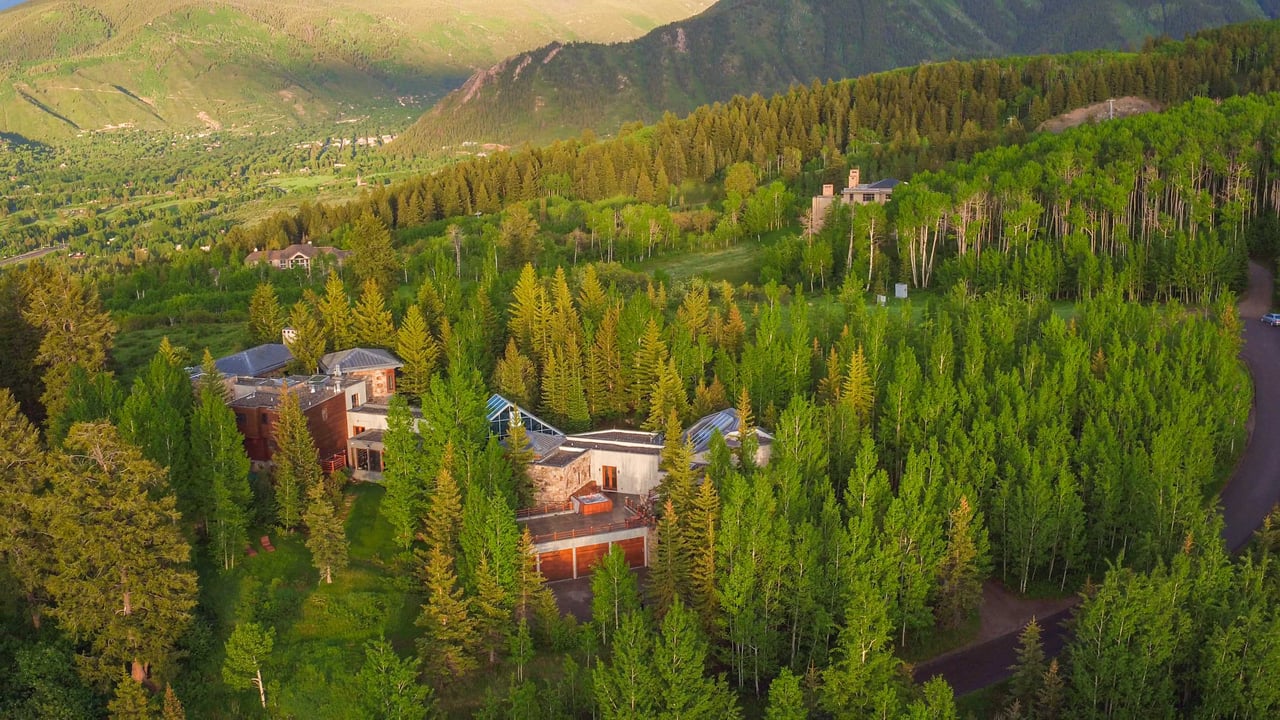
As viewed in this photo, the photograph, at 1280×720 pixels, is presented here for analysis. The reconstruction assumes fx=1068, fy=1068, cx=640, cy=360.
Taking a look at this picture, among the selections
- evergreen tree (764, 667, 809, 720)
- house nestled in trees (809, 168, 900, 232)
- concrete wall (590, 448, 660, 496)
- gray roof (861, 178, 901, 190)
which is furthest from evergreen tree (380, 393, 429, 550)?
gray roof (861, 178, 901, 190)

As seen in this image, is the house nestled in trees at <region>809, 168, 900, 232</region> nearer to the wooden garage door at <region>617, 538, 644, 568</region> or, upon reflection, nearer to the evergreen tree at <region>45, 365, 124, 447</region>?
the wooden garage door at <region>617, 538, 644, 568</region>

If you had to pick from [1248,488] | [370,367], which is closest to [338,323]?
[370,367]

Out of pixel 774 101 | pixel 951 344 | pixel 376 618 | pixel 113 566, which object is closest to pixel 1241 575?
pixel 951 344

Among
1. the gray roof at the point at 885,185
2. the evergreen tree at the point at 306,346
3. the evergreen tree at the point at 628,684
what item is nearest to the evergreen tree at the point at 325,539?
the evergreen tree at the point at 628,684

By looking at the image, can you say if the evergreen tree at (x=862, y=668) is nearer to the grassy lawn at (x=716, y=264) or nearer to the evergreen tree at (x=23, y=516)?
the evergreen tree at (x=23, y=516)

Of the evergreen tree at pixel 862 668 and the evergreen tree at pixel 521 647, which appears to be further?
the evergreen tree at pixel 521 647

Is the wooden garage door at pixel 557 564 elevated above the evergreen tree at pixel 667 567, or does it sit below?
below
